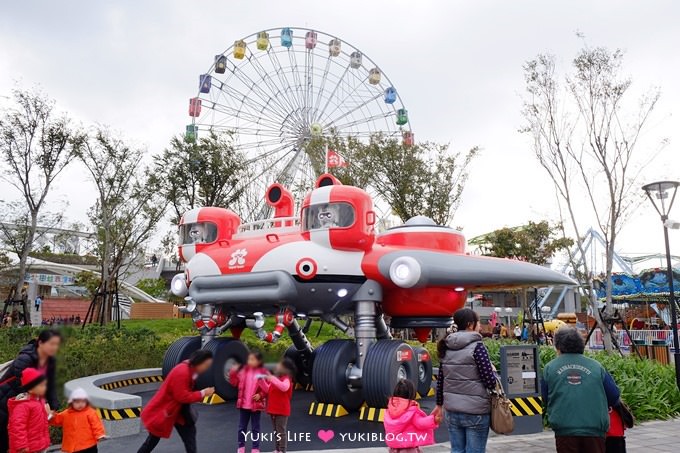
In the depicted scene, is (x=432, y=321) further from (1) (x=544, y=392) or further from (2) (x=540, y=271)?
(1) (x=544, y=392)

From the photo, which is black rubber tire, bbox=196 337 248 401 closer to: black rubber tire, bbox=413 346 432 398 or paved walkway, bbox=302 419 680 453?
paved walkway, bbox=302 419 680 453

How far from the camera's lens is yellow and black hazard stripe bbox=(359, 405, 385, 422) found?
310 inches

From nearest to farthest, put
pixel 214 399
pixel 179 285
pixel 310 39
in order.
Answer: pixel 214 399, pixel 179 285, pixel 310 39

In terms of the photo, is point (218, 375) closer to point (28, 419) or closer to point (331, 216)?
point (331, 216)

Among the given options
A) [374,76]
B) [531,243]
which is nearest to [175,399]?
[374,76]

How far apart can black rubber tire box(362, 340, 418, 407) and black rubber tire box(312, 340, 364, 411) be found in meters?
0.39

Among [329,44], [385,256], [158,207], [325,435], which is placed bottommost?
[325,435]

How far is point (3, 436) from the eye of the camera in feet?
14.2

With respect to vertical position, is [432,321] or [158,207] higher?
[158,207]

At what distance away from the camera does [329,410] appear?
27.8ft

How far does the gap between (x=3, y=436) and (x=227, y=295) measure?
4.21 metres

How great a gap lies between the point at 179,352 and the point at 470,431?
19.7 feet

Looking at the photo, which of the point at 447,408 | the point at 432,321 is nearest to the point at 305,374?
the point at 432,321

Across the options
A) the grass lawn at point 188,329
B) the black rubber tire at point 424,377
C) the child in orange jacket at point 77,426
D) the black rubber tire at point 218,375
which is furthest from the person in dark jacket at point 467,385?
the grass lawn at point 188,329
